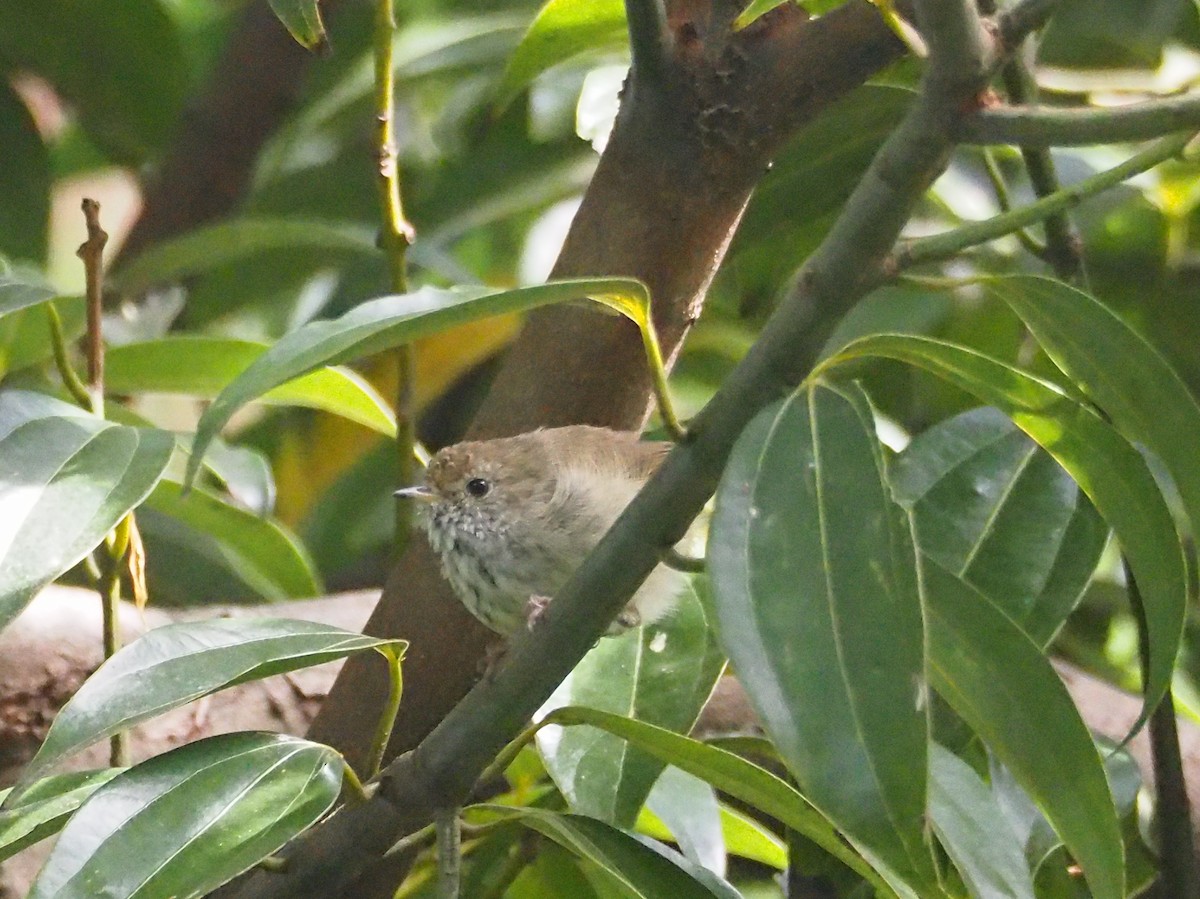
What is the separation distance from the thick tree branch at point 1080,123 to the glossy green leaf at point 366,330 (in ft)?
0.75

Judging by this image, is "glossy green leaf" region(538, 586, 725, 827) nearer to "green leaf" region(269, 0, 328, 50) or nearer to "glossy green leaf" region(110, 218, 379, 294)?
"green leaf" region(269, 0, 328, 50)

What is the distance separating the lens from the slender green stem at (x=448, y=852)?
0.85 meters

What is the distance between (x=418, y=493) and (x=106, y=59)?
1.28 m

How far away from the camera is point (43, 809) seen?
2.99 feet

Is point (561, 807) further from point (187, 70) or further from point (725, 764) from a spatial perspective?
Answer: point (187, 70)

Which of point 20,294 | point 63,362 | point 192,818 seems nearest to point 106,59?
point 63,362

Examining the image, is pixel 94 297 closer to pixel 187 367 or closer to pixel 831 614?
pixel 187 367

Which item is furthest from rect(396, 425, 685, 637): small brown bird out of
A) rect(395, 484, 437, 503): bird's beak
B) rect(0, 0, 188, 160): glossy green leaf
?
rect(0, 0, 188, 160): glossy green leaf

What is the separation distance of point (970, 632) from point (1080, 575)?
337 mm

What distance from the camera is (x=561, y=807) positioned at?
1265mm

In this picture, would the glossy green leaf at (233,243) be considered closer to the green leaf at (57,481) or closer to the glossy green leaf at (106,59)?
the glossy green leaf at (106,59)

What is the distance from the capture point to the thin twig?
121cm

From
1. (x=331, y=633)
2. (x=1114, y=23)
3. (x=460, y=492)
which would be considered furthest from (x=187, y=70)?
(x=331, y=633)

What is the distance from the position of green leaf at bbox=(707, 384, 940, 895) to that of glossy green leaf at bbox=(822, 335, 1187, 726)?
9 centimetres
